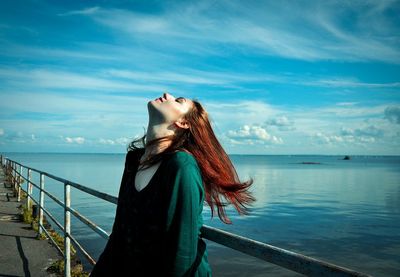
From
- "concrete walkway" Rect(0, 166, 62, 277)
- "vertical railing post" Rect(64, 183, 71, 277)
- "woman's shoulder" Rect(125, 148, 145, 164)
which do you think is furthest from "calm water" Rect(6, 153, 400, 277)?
"woman's shoulder" Rect(125, 148, 145, 164)

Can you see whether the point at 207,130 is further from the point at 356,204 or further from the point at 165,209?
the point at 356,204

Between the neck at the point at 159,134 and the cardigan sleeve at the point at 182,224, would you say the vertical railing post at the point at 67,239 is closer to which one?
the neck at the point at 159,134

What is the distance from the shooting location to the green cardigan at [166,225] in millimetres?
1621

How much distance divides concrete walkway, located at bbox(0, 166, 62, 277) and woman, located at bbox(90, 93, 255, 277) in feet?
11.8

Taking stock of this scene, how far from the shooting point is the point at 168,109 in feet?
6.49

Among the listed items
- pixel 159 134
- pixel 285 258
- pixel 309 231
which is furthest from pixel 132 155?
pixel 309 231

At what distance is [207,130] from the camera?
2041 mm

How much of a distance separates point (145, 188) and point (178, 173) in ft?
0.86

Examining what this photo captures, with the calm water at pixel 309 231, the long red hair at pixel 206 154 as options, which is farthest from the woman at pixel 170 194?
the calm water at pixel 309 231

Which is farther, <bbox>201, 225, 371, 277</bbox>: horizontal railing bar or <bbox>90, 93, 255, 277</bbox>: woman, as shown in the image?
<bbox>90, 93, 255, 277</bbox>: woman

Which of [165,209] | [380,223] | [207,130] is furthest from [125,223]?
[380,223]

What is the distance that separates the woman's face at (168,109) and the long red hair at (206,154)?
0.12 feet

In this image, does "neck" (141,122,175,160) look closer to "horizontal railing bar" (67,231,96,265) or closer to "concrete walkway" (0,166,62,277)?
"horizontal railing bar" (67,231,96,265)

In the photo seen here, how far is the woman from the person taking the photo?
1.63 meters
